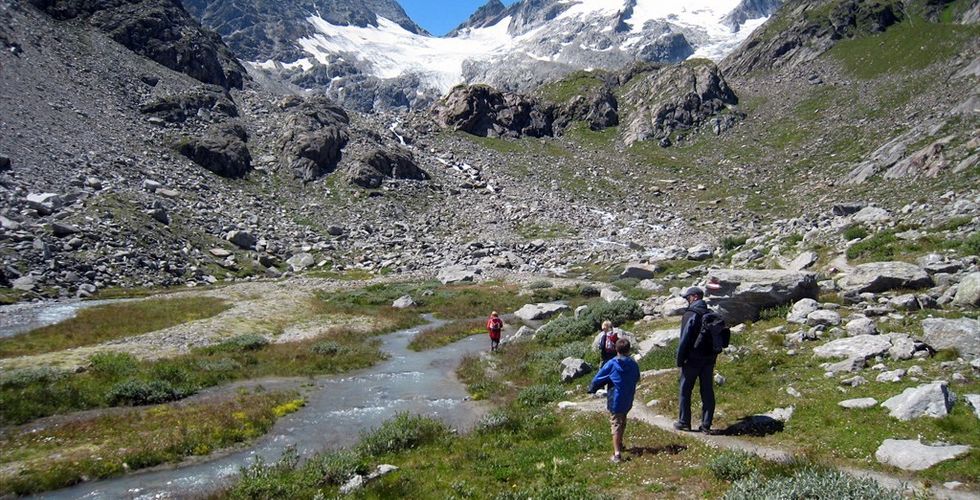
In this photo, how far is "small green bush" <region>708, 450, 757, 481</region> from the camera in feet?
32.5

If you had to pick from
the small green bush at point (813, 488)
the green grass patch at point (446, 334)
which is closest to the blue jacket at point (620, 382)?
the small green bush at point (813, 488)

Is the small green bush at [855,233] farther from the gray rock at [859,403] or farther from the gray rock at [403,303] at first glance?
the gray rock at [403,303]

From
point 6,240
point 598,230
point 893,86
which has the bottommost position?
point 598,230

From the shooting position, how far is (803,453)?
35.5 ft

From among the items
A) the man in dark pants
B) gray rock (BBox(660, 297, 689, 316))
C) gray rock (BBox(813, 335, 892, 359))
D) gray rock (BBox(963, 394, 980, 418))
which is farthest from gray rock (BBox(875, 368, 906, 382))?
gray rock (BBox(660, 297, 689, 316))

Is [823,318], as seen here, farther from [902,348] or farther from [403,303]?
[403,303]

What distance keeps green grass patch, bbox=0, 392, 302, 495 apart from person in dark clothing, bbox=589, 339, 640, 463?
12.8m

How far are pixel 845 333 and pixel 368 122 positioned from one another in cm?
11583

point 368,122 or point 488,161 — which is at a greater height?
point 368,122

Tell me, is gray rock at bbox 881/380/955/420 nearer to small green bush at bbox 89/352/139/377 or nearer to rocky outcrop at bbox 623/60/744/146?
small green bush at bbox 89/352/139/377

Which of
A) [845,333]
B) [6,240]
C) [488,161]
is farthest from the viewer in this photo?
[488,161]

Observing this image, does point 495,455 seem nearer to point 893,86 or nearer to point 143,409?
point 143,409

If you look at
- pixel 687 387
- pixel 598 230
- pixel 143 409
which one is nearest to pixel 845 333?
pixel 687 387

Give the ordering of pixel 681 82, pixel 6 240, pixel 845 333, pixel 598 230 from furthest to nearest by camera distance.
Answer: pixel 681 82
pixel 598 230
pixel 6 240
pixel 845 333
